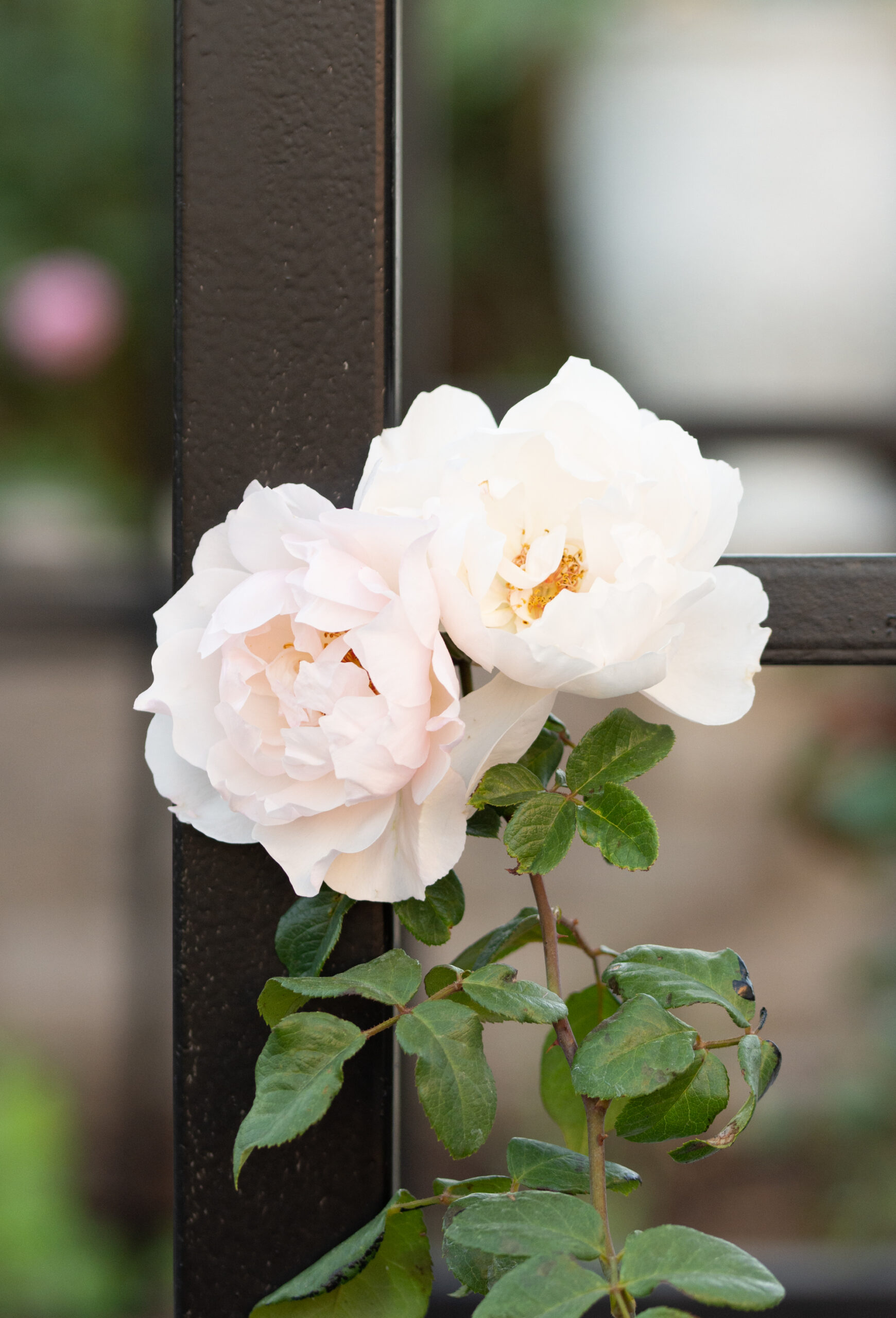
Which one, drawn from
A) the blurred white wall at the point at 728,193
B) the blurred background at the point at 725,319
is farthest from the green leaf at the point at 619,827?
the blurred white wall at the point at 728,193

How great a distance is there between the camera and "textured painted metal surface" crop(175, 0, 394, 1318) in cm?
27

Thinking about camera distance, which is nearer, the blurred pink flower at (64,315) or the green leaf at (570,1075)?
the green leaf at (570,1075)

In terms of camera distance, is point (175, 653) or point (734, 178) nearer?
point (175, 653)

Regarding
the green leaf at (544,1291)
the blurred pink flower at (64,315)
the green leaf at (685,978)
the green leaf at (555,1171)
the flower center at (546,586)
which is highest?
the blurred pink flower at (64,315)

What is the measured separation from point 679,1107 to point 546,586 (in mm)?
120

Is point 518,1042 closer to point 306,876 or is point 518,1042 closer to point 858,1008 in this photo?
point 858,1008

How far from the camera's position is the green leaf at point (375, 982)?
23 centimetres

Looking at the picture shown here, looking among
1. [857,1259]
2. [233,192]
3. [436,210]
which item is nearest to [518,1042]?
[857,1259]

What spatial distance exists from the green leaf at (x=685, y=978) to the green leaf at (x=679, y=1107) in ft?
0.04

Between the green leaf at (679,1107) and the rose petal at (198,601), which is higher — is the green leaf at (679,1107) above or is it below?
below

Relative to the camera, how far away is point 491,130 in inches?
50.0

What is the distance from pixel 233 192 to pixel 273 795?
15cm

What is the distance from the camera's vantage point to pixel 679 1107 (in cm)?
24

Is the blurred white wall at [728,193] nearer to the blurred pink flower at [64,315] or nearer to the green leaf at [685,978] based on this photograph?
the blurred pink flower at [64,315]
